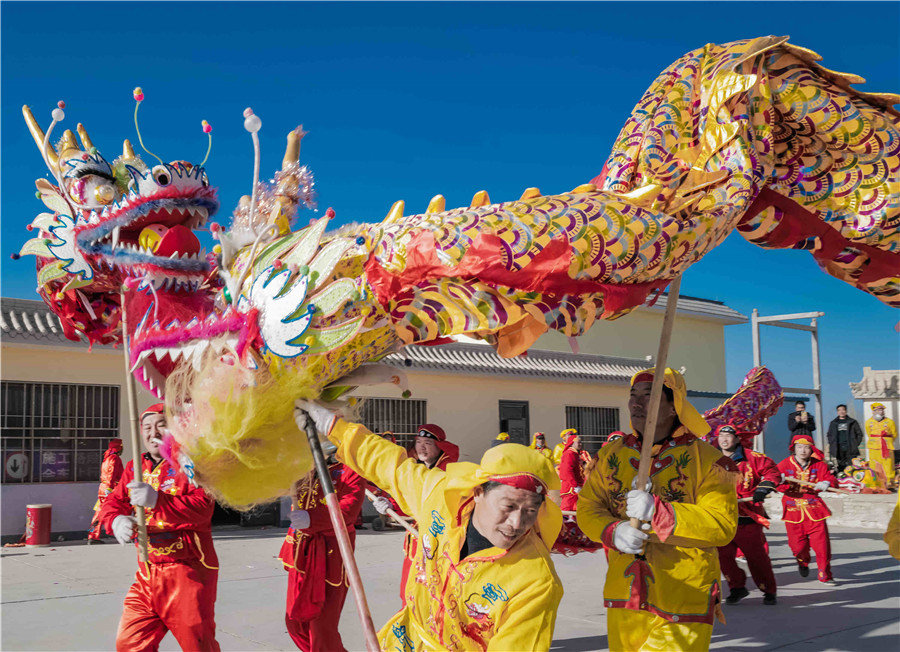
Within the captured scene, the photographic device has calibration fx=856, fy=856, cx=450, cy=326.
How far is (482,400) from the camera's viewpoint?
1430 cm

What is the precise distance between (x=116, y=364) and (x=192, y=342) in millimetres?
9150

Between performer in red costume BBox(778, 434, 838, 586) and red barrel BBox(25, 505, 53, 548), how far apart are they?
315 inches

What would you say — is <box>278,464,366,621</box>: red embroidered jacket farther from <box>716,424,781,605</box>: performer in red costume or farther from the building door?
the building door

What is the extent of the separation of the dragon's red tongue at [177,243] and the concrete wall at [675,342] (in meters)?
16.6

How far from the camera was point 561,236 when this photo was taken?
7.41ft

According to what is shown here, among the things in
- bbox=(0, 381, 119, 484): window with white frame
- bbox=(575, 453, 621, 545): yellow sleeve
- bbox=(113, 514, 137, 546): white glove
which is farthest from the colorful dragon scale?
bbox=(0, 381, 119, 484): window with white frame

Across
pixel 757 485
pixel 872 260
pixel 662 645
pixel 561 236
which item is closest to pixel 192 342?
pixel 561 236

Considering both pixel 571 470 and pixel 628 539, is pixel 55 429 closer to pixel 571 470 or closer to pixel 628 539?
pixel 571 470

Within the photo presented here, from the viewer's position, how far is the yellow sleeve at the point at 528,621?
218 cm

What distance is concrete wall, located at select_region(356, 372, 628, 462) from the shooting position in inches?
533

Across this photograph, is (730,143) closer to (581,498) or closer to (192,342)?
(581,498)

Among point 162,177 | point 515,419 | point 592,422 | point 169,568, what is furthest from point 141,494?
point 592,422

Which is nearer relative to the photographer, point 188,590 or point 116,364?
point 188,590

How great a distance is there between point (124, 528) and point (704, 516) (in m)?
2.43
